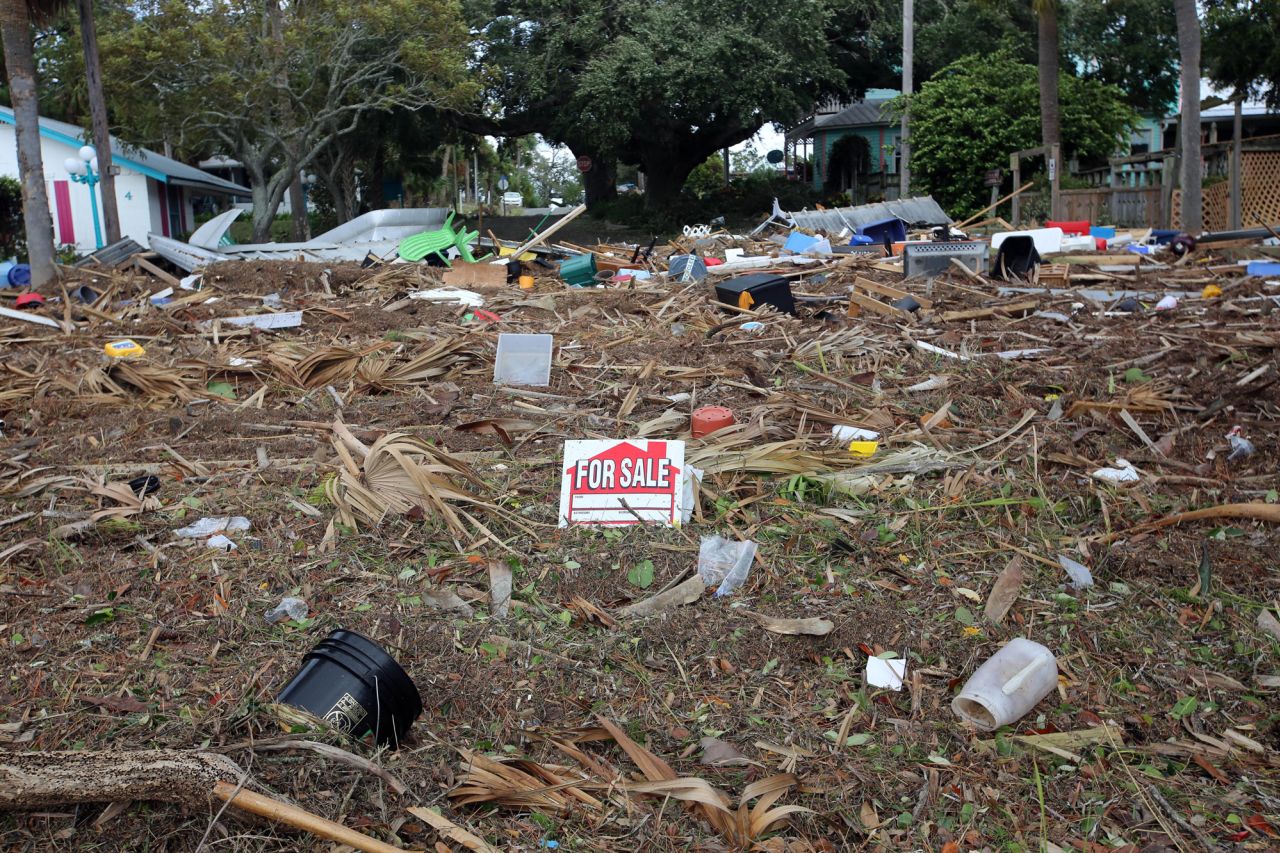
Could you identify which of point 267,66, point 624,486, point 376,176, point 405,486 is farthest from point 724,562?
point 376,176

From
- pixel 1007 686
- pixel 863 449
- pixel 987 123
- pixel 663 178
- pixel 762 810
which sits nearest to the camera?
pixel 762 810

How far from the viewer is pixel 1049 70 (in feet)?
73.6

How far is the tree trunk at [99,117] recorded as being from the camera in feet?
60.7

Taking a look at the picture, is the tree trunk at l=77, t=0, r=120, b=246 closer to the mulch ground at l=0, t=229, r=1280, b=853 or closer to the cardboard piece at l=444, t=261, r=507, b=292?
the cardboard piece at l=444, t=261, r=507, b=292

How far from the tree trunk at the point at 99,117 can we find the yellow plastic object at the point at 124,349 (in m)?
11.3

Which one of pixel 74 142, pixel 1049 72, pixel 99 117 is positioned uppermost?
pixel 74 142

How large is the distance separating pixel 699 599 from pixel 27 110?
1456cm

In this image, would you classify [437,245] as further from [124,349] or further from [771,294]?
[771,294]

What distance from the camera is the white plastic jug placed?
3.28 metres

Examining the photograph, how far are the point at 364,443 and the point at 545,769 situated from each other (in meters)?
A: 3.02

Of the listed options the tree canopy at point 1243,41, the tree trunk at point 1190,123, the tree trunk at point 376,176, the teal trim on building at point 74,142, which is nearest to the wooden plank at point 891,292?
the tree trunk at point 1190,123

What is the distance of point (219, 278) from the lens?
1204 cm

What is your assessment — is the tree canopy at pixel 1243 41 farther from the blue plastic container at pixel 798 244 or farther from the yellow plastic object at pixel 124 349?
the yellow plastic object at pixel 124 349

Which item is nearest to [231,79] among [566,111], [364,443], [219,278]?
[566,111]
